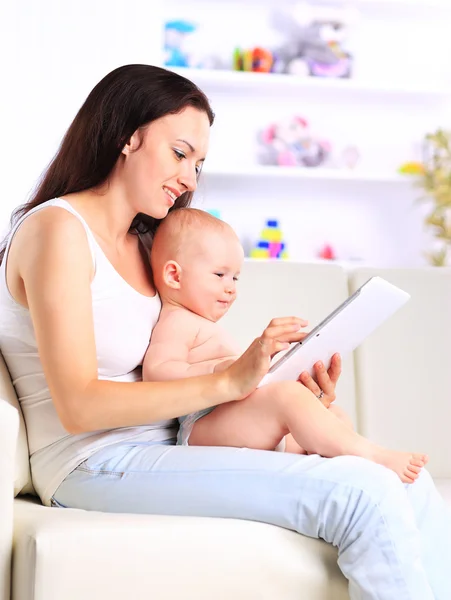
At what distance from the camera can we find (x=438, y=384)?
2148 millimetres

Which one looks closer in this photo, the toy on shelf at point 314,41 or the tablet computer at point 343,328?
the tablet computer at point 343,328

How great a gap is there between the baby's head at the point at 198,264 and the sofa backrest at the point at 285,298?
42cm

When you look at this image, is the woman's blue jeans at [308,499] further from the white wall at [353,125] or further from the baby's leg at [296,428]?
the white wall at [353,125]

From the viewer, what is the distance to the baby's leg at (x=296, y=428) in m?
1.39

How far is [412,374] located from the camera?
2143 millimetres

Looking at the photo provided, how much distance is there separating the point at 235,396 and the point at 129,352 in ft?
0.76

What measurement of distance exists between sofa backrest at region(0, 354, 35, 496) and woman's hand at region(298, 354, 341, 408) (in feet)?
1.62

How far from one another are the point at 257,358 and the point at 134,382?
201mm

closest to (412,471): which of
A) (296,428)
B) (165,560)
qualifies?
(296,428)

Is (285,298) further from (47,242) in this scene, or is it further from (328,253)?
(328,253)

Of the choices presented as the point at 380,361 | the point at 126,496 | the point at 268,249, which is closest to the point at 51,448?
the point at 126,496

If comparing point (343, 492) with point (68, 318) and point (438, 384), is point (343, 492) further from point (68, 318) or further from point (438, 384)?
point (438, 384)

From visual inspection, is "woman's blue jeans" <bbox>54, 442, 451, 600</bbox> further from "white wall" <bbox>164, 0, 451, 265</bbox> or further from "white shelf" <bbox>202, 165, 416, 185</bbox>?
"white wall" <bbox>164, 0, 451, 265</bbox>

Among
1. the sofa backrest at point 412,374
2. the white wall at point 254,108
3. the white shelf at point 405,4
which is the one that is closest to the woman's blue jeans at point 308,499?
the sofa backrest at point 412,374
